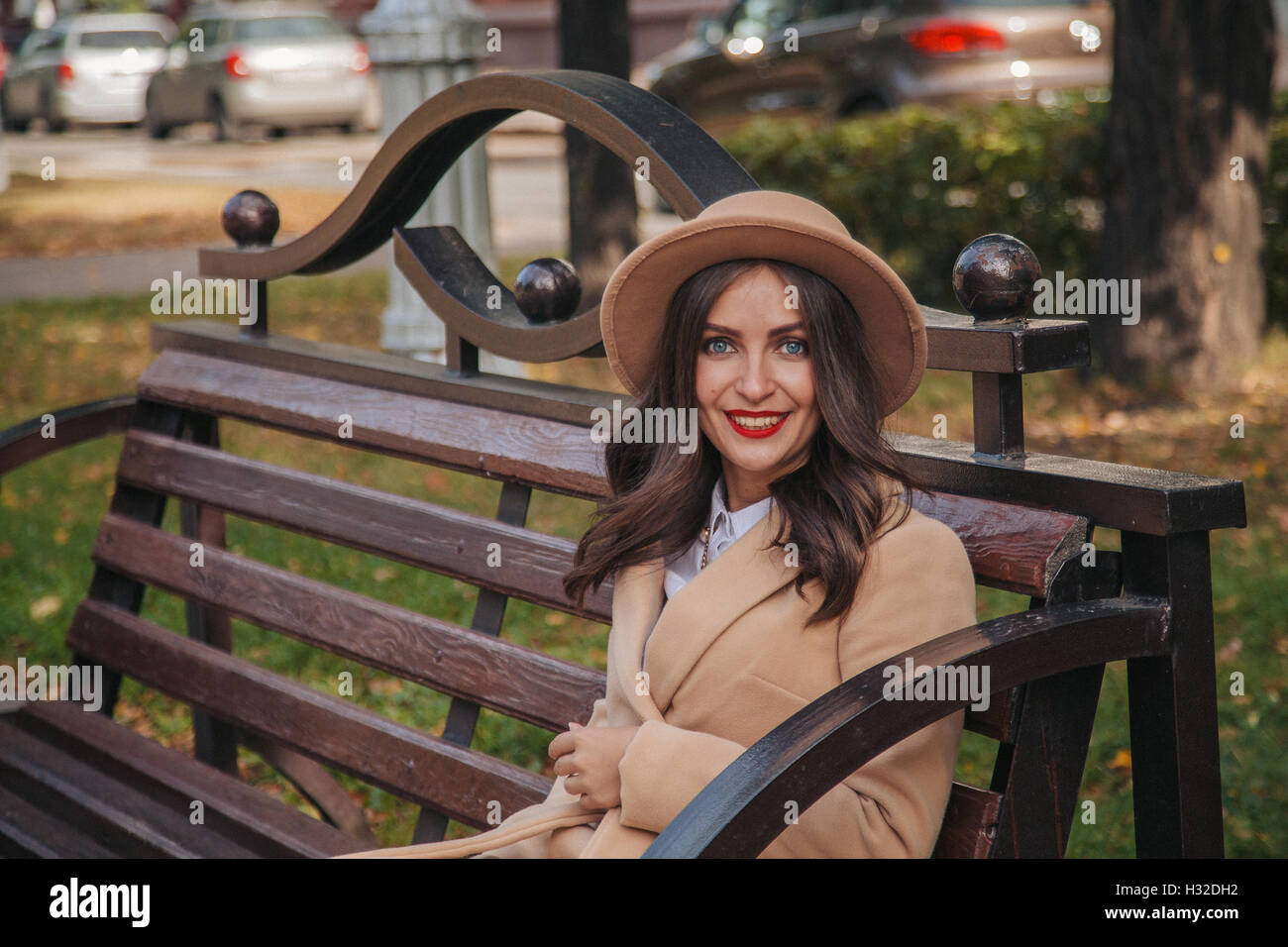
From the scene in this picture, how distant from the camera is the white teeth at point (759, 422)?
1.99m

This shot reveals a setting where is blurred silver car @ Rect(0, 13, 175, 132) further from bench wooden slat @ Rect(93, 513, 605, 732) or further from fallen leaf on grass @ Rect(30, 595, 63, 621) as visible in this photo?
bench wooden slat @ Rect(93, 513, 605, 732)

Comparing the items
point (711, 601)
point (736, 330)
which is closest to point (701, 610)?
point (711, 601)

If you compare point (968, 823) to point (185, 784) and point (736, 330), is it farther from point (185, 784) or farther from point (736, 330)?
point (185, 784)

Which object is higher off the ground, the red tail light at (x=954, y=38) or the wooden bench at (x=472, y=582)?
the red tail light at (x=954, y=38)

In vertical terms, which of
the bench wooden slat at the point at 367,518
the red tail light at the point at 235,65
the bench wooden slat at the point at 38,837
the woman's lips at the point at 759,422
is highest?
the red tail light at the point at 235,65

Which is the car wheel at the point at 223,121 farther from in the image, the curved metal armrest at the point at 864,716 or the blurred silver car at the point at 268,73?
the curved metal armrest at the point at 864,716

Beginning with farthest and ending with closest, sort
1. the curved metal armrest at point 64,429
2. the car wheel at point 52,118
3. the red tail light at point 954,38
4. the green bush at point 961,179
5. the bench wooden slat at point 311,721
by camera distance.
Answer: the car wheel at point 52,118 < the red tail light at point 954,38 < the green bush at point 961,179 < the curved metal armrest at point 64,429 < the bench wooden slat at point 311,721

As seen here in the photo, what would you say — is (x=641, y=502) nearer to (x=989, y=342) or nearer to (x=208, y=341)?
(x=989, y=342)

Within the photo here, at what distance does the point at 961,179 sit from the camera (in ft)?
24.6

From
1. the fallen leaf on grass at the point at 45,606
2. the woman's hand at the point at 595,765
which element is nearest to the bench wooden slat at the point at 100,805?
the woman's hand at the point at 595,765

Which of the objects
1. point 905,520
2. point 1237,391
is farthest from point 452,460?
point 1237,391

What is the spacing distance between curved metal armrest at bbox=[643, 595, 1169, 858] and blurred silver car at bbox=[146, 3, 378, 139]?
1795 centimetres

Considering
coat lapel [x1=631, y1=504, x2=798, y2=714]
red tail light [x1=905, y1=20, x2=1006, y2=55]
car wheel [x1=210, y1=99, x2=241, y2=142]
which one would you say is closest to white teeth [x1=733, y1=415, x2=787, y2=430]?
coat lapel [x1=631, y1=504, x2=798, y2=714]

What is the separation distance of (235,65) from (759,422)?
17806mm
